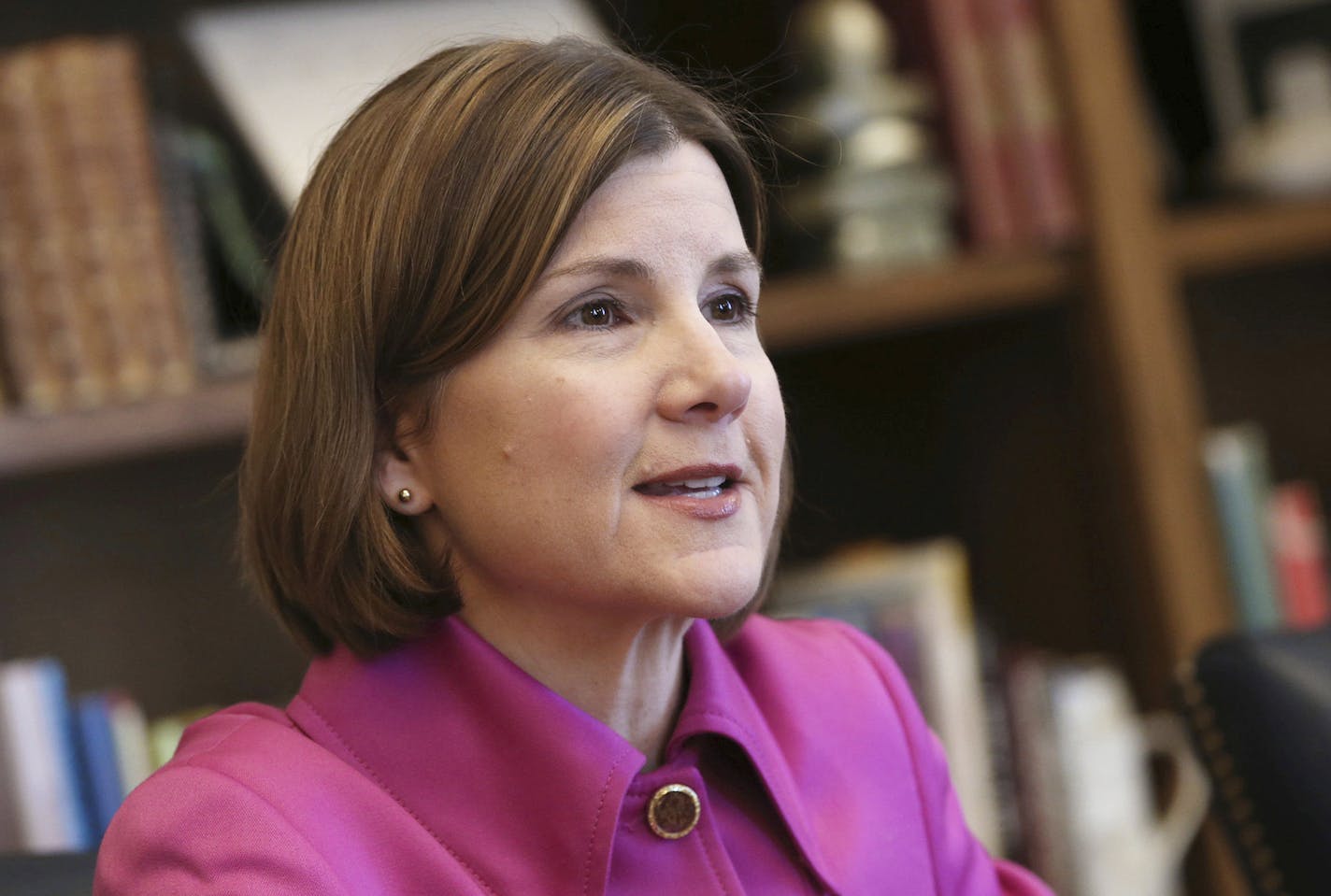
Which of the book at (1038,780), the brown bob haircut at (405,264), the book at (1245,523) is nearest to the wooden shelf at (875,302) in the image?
the book at (1245,523)

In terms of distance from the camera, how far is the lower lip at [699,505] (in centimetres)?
78

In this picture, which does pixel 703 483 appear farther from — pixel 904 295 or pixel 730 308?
pixel 904 295

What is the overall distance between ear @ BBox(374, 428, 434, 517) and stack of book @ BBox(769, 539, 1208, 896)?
71 centimetres

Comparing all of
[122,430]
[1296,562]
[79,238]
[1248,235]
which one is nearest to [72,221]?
[79,238]

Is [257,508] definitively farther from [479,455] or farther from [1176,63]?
[1176,63]

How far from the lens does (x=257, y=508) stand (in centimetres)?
88

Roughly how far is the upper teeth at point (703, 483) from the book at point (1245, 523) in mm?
841

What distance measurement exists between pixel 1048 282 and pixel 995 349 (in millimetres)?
179

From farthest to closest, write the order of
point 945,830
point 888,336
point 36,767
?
point 888,336 → point 36,767 → point 945,830

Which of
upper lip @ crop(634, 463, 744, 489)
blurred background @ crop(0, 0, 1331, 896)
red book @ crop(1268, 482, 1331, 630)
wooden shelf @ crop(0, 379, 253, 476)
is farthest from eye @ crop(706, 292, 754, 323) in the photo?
red book @ crop(1268, 482, 1331, 630)

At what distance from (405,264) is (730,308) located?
196 millimetres

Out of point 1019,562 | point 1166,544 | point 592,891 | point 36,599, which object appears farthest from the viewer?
point 1019,562

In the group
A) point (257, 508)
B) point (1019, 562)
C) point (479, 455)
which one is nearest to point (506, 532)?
point (479, 455)

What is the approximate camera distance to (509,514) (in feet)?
2.56
